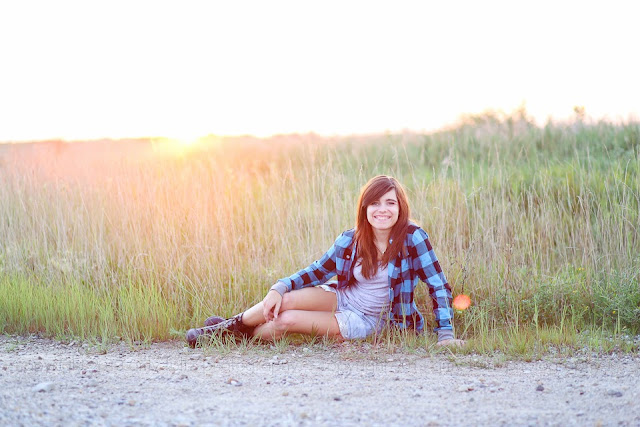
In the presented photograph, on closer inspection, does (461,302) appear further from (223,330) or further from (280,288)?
(223,330)

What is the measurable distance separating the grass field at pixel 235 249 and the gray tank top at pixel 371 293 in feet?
1.30

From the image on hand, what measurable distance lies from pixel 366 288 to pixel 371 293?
0.04m

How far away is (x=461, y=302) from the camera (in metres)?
4.61

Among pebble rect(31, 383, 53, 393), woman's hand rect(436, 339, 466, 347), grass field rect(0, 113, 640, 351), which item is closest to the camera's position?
pebble rect(31, 383, 53, 393)

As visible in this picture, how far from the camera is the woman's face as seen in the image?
12.8ft

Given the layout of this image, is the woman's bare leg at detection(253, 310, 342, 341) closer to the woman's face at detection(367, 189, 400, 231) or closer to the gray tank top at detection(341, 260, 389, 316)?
the gray tank top at detection(341, 260, 389, 316)

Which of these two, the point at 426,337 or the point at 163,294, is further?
the point at 163,294

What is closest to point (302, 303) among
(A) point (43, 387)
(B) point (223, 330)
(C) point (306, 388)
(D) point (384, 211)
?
(B) point (223, 330)

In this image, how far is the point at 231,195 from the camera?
5.51 meters

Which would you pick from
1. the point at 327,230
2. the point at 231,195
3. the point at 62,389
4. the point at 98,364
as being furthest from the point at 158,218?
the point at 62,389

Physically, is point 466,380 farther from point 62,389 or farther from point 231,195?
point 231,195

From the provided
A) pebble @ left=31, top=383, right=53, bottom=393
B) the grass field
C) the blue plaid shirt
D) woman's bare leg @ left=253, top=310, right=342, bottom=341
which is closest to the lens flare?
the grass field

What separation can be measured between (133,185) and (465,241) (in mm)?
2965

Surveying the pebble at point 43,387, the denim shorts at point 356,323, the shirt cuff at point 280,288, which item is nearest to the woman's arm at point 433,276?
the denim shorts at point 356,323
